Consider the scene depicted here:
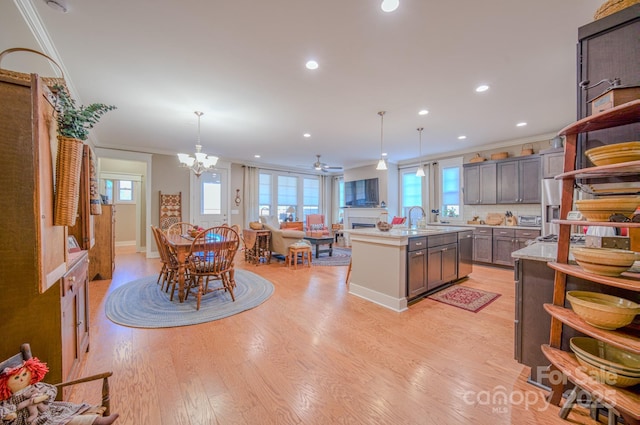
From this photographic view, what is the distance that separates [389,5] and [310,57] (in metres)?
0.90

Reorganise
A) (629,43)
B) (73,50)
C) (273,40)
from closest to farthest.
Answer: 1. (629,43)
2. (273,40)
3. (73,50)

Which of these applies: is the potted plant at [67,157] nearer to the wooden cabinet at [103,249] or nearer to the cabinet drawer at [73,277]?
the cabinet drawer at [73,277]

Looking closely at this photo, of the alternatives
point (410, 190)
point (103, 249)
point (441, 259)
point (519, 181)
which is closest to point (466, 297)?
point (441, 259)

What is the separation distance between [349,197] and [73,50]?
705cm

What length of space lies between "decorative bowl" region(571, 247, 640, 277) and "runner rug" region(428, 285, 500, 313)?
1950 millimetres

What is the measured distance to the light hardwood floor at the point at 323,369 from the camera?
153cm

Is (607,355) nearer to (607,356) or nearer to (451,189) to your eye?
(607,356)

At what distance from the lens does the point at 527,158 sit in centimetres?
511

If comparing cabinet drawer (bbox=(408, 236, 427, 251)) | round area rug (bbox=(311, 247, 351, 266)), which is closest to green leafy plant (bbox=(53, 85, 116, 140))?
cabinet drawer (bbox=(408, 236, 427, 251))

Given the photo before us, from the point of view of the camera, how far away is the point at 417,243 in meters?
3.23

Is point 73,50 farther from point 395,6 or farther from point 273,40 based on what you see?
point 395,6

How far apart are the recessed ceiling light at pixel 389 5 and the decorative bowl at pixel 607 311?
2.20m

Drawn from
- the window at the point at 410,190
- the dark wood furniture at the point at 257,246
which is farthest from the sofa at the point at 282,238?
the window at the point at 410,190

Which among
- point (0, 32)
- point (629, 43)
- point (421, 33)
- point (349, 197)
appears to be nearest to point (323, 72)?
point (421, 33)
